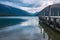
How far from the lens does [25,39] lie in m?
8.54

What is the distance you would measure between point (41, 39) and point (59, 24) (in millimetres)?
3775

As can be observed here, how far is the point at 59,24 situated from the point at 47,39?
3.67 metres

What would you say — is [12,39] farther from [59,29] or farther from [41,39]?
[59,29]

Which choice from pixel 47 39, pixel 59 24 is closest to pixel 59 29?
pixel 59 24

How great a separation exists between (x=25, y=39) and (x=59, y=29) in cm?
378

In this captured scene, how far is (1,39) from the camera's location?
8.52 m

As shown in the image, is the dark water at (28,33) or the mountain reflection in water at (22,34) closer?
the mountain reflection in water at (22,34)

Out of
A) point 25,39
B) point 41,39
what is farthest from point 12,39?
point 41,39

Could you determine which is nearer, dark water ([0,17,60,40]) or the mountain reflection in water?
the mountain reflection in water

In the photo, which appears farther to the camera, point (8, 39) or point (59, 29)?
point (59, 29)

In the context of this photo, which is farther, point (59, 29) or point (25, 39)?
point (59, 29)

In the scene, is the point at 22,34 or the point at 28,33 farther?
the point at 28,33

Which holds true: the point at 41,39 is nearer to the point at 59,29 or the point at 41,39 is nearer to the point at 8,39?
the point at 8,39

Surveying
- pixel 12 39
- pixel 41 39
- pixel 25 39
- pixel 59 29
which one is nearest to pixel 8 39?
pixel 12 39
